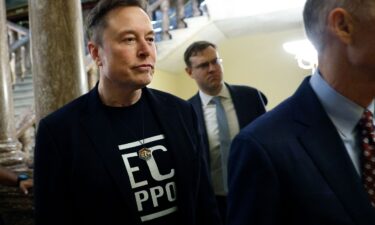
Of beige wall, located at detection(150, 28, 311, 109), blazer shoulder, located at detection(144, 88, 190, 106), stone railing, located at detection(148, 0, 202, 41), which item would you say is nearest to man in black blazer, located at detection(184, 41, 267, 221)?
blazer shoulder, located at detection(144, 88, 190, 106)

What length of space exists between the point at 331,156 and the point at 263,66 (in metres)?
7.15

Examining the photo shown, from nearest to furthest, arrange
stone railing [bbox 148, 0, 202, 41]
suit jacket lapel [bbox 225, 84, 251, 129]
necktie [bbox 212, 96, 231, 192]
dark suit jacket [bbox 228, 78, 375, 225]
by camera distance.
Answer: dark suit jacket [bbox 228, 78, 375, 225], necktie [bbox 212, 96, 231, 192], suit jacket lapel [bbox 225, 84, 251, 129], stone railing [bbox 148, 0, 202, 41]

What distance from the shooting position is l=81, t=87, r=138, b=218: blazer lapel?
4.14 feet

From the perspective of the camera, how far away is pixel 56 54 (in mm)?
2348

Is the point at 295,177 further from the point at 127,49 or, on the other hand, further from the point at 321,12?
the point at 127,49

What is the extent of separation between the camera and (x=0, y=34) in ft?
10.3

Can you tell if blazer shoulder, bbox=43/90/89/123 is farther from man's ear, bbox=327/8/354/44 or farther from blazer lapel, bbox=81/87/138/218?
man's ear, bbox=327/8/354/44

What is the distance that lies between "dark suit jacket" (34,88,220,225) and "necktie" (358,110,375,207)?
60 cm

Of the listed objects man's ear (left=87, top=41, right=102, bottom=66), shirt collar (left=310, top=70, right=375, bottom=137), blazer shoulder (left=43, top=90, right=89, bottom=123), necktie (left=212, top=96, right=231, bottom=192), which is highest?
man's ear (left=87, top=41, right=102, bottom=66)

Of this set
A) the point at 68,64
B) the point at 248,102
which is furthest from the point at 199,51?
the point at 68,64

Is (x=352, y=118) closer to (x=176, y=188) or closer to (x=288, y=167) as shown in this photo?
(x=288, y=167)

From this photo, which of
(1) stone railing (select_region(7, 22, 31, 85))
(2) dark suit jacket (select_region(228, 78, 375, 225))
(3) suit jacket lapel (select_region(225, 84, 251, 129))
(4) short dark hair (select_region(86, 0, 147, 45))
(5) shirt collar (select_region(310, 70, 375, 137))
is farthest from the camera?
(1) stone railing (select_region(7, 22, 31, 85))

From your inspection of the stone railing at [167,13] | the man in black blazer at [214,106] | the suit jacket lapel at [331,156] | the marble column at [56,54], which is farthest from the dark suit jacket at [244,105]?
the stone railing at [167,13]

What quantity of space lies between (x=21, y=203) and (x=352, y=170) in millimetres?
2282
